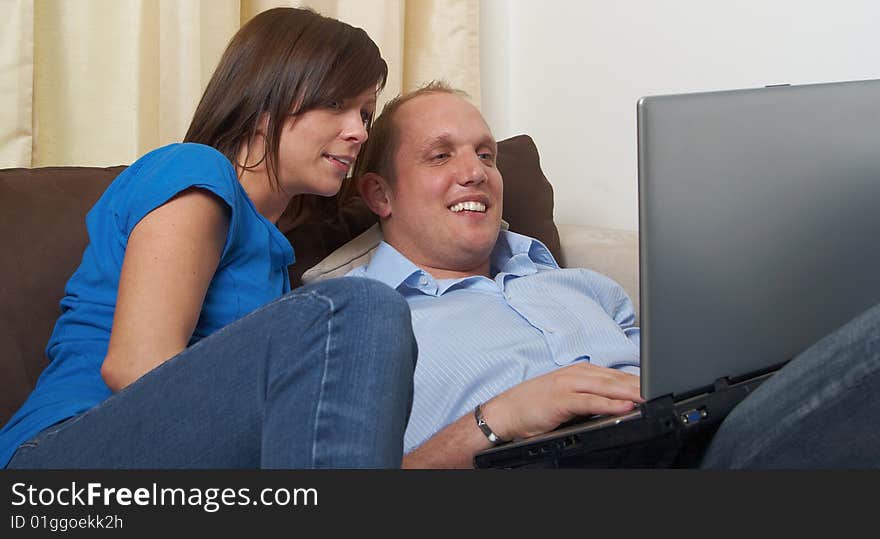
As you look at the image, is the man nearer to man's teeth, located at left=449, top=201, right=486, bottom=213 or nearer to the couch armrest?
man's teeth, located at left=449, top=201, right=486, bottom=213

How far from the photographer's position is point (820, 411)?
79 cm

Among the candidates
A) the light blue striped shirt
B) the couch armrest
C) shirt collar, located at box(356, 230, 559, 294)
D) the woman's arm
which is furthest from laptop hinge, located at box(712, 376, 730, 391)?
the couch armrest

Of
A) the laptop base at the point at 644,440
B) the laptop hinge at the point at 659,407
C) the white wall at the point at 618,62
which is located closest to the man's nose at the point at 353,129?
the laptop base at the point at 644,440

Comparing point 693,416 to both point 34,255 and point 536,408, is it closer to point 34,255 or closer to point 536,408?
point 536,408

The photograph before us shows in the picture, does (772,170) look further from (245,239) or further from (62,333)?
(62,333)

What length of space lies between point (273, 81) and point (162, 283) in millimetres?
434

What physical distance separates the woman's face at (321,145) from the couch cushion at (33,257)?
0.93 ft

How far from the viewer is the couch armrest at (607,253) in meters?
1.72

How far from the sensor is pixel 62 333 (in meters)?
1.15

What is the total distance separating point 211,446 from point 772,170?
58 cm

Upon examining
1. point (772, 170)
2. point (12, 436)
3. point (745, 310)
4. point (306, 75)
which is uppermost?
point (306, 75)

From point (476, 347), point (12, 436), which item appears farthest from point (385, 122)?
point (12, 436)

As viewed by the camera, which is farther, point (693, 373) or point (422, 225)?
point (422, 225)

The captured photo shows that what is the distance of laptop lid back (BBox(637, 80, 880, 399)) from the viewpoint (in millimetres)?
834
